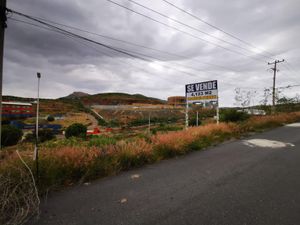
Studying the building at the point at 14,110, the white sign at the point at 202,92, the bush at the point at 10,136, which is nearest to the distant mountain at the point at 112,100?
the building at the point at 14,110

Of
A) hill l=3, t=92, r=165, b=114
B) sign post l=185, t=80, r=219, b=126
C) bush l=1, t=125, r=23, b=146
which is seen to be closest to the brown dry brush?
sign post l=185, t=80, r=219, b=126

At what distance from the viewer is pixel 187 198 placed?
2623mm

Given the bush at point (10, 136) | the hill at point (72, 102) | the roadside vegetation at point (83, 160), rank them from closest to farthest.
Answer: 1. the roadside vegetation at point (83, 160)
2. the bush at point (10, 136)
3. the hill at point (72, 102)

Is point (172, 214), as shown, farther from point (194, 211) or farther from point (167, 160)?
point (167, 160)

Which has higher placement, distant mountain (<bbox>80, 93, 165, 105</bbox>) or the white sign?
distant mountain (<bbox>80, 93, 165, 105</bbox>)

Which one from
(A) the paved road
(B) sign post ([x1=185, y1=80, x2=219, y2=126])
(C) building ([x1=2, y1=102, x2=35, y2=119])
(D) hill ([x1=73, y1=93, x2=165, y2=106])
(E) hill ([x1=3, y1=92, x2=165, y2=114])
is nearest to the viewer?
(A) the paved road

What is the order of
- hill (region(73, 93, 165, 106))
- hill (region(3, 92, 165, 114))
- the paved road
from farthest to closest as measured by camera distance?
1. hill (region(73, 93, 165, 106))
2. hill (region(3, 92, 165, 114))
3. the paved road

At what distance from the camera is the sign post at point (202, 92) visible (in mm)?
10131

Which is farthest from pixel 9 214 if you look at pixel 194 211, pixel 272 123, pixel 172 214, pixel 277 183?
pixel 272 123

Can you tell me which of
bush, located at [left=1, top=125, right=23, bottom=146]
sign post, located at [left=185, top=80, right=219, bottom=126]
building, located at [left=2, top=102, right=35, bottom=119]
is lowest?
bush, located at [left=1, top=125, right=23, bottom=146]

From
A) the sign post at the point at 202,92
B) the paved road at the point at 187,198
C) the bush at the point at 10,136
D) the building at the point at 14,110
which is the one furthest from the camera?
the building at the point at 14,110

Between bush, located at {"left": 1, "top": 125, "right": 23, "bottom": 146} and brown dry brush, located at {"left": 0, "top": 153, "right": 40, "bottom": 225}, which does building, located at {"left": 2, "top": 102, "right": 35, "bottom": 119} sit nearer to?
bush, located at {"left": 1, "top": 125, "right": 23, "bottom": 146}

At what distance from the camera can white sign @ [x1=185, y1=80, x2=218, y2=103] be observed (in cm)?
1014

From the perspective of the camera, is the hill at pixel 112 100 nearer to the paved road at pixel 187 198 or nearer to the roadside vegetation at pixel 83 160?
the roadside vegetation at pixel 83 160
